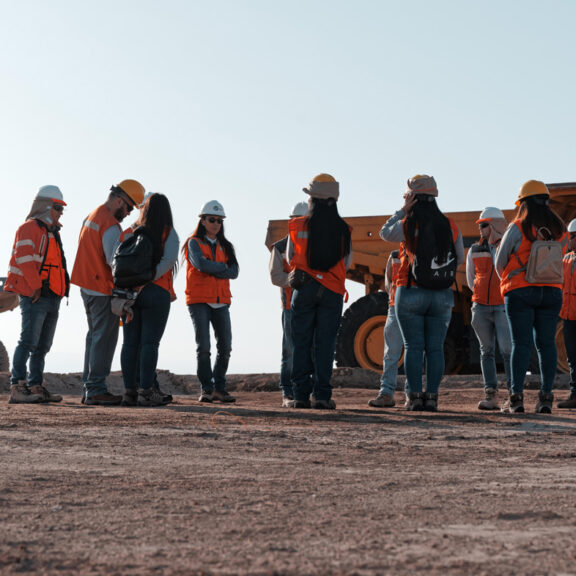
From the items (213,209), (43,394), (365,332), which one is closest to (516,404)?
(213,209)

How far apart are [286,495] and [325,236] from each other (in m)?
3.85

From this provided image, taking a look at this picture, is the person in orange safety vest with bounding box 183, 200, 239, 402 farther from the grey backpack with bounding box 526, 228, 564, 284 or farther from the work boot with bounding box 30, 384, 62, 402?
the grey backpack with bounding box 526, 228, 564, 284

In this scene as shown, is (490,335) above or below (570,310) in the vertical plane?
below

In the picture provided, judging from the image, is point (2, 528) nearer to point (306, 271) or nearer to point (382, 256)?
point (306, 271)

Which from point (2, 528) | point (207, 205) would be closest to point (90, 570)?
point (2, 528)

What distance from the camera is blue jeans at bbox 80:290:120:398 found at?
7695 mm

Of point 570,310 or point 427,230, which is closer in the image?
point 427,230

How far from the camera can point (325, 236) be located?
716 centimetres

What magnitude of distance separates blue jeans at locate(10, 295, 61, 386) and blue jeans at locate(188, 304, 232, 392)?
129 centimetres

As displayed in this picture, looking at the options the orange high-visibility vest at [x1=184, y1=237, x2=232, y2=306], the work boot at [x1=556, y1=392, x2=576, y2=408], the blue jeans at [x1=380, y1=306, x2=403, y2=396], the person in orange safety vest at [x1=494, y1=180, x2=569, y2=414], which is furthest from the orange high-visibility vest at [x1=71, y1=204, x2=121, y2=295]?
the work boot at [x1=556, y1=392, x2=576, y2=408]

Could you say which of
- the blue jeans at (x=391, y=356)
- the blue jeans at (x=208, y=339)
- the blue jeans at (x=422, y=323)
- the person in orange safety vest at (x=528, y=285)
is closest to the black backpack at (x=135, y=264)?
the blue jeans at (x=208, y=339)

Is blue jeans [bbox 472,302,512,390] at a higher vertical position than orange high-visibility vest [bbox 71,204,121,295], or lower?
lower

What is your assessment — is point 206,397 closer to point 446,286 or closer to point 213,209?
point 213,209

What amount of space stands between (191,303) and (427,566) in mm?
5870
